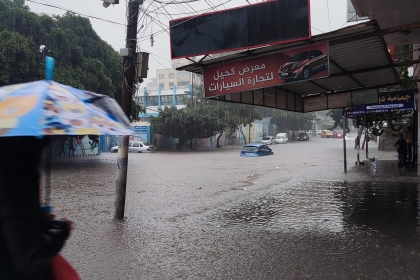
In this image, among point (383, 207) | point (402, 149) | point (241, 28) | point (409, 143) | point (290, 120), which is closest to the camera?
point (241, 28)

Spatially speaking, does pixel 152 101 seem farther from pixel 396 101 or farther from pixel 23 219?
pixel 23 219

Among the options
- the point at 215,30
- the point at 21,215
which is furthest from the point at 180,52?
the point at 21,215

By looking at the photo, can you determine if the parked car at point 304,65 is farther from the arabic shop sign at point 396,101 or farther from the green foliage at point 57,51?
the green foliage at point 57,51

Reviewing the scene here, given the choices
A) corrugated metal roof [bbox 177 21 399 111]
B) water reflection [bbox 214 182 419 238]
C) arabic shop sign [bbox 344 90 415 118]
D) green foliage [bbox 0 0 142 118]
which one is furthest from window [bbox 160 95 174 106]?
corrugated metal roof [bbox 177 21 399 111]

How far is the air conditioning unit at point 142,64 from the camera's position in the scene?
823 centimetres

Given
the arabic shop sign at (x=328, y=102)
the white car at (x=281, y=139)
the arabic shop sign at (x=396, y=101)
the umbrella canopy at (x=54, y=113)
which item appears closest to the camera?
the umbrella canopy at (x=54, y=113)

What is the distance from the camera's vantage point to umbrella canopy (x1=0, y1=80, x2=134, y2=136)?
204 centimetres

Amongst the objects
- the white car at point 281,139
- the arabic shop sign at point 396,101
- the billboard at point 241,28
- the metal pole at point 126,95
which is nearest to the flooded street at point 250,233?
the metal pole at point 126,95

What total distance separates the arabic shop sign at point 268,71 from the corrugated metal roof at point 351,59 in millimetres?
115

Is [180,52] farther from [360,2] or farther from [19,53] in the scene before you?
[19,53]

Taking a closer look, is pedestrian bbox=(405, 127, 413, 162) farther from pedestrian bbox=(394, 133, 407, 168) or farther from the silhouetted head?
the silhouetted head

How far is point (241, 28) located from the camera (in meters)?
6.70

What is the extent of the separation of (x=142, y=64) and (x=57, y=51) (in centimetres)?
1643

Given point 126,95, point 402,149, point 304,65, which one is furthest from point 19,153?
point 402,149
